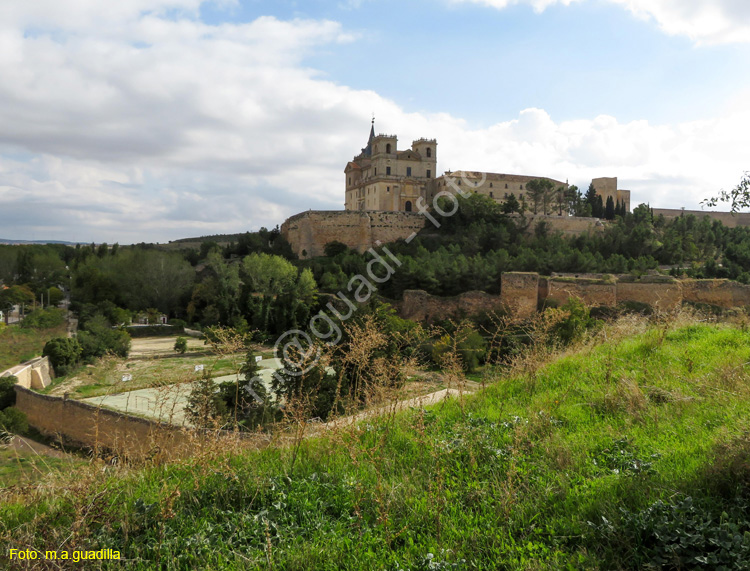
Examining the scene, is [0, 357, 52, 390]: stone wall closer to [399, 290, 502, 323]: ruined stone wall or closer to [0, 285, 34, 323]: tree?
[399, 290, 502, 323]: ruined stone wall

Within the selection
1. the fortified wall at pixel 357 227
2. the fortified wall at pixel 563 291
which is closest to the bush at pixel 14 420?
the fortified wall at pixel 563 291

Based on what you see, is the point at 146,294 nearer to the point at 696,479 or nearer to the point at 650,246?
the point at 650,246

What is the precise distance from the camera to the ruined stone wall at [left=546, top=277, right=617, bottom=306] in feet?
67.2

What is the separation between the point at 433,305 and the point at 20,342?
664 inches

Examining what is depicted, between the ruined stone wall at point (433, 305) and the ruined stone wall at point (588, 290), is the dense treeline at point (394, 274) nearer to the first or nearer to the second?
the ruined stone wall at point (433, 305)

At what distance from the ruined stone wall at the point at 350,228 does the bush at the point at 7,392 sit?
20.8 metres

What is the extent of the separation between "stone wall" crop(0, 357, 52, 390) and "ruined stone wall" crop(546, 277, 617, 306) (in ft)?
59.4

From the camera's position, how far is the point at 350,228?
34969 millimetres

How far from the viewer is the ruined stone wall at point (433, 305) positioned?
2205cm

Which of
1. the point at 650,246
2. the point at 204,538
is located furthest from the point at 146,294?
the point at 204,538

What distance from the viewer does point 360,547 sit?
8.30 ft

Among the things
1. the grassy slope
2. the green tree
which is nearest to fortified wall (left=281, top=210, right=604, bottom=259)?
the green tree

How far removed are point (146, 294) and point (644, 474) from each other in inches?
1222

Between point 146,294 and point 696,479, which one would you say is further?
point 146,294
